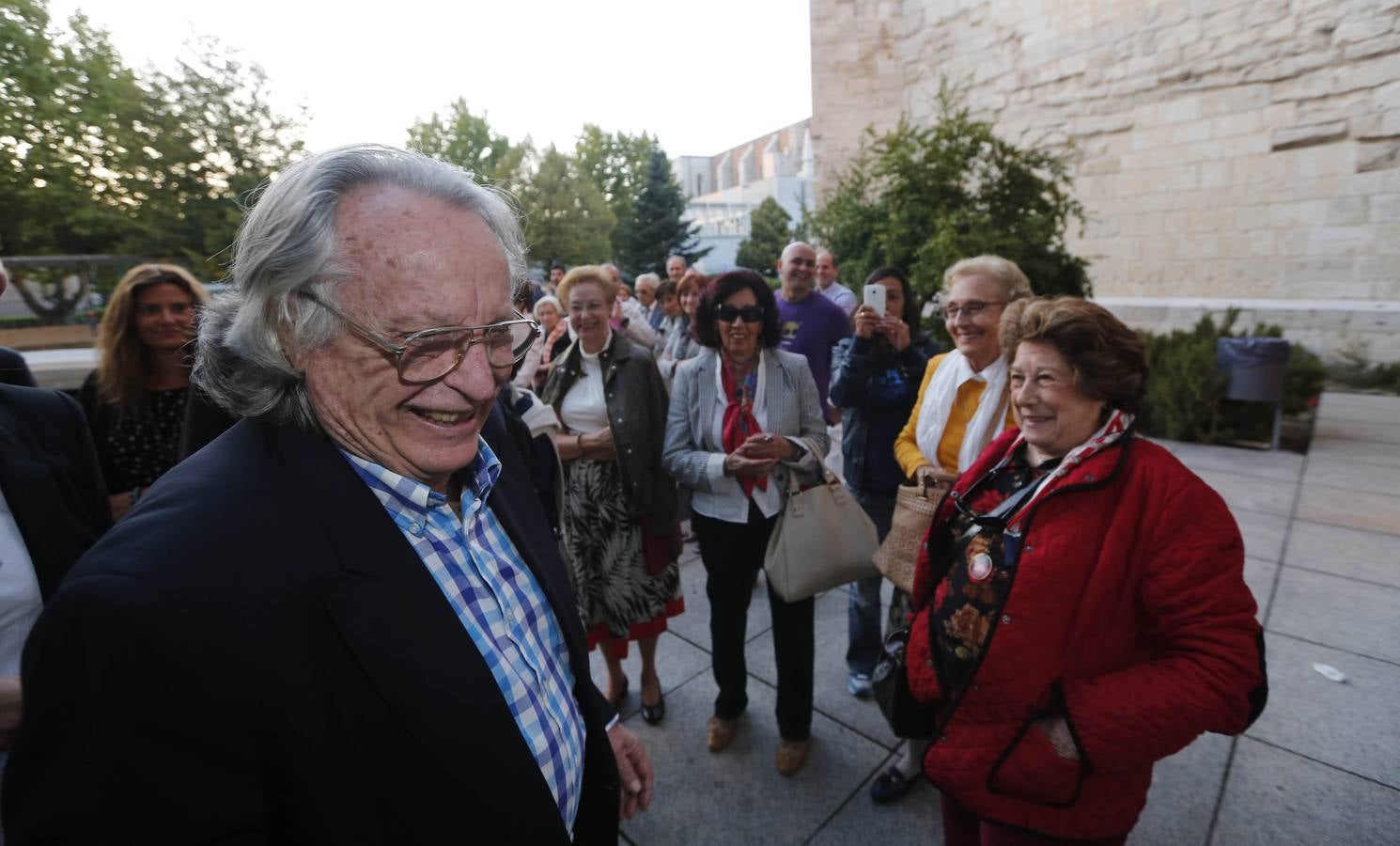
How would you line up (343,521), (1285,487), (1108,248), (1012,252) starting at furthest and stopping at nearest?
1. (1108,248)
2. (1012,252)
3. (1285,487)
4. (343,521)

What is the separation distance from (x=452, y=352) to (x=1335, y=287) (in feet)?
45.8

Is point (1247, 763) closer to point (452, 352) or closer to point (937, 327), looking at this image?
point (452, 352)

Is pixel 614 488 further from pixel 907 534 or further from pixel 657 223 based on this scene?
pixel 657 223

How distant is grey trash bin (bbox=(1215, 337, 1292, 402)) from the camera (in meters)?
6.70

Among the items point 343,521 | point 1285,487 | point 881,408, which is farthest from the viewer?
point 1285,487

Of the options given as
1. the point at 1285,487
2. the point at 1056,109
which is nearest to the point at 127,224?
the point at 1056,109

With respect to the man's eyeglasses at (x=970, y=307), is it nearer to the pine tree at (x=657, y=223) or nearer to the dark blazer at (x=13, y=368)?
the dark blazer at (x=13, y=368)

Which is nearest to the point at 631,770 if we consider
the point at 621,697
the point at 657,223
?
the point at 621,697

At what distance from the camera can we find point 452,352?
3.51ft

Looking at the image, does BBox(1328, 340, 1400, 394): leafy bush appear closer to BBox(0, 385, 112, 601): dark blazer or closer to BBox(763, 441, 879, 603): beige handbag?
BBox(763, 441, 879, 603): beige handbag

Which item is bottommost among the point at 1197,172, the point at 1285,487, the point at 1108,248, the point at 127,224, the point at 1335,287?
the point at 1285,487

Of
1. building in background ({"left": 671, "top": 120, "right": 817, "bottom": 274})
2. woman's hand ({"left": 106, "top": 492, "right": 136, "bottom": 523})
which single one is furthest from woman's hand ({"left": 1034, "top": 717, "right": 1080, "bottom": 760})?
building in background ({"left": 671, "top": 120, "right": 817, "bottom": 274})

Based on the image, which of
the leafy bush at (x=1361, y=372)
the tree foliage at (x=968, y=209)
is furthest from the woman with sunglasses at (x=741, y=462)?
the leafy bush at (x=1361, y=372)

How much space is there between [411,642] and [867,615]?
269 cm
